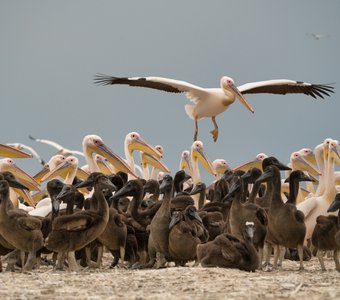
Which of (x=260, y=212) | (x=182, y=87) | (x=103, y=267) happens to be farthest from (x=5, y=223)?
(x=182, y=87)

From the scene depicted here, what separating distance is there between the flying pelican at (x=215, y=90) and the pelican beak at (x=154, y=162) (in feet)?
6.17

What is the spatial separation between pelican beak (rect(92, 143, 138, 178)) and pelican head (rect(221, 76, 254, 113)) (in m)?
5.59

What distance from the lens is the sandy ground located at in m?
7.42

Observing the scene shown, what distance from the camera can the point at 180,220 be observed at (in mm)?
10109

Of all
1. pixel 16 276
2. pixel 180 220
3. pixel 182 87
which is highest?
pixel 182 87

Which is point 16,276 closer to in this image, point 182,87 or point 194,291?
point 194,291

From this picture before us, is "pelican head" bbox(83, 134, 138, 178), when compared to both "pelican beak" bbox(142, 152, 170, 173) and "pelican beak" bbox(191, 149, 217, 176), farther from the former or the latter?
"pelican beak" bbox(142, 152, 170, 173)

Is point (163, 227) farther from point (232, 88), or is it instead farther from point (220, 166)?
point (232, 88)

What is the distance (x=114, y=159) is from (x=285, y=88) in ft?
23.3

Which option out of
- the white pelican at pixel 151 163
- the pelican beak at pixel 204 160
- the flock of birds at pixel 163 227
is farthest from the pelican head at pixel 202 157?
the flock of birds at pixel 163 227

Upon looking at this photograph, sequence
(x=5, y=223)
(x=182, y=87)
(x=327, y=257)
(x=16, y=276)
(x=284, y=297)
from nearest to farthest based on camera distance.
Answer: (x=284, y=297) → (x=16, y=276) → (x=5, y=223) → (x=327, y=257) → (x=182, y=87)

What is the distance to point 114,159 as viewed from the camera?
54.0ft

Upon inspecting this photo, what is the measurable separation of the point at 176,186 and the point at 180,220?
12.1 feet

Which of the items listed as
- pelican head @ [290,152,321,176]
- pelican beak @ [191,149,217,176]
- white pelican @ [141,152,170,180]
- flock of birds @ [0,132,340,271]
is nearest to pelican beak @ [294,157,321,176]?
pelican head @ [290,152,321,176]
